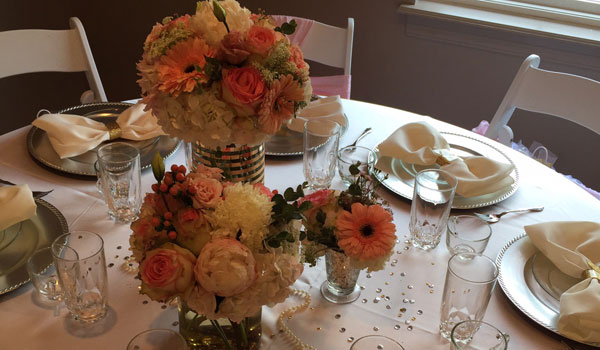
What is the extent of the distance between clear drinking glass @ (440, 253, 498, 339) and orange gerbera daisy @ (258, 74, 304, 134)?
368 mm

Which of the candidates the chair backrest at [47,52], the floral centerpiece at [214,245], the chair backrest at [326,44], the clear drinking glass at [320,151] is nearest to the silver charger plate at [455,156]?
the clear drinking glass at [320,151]

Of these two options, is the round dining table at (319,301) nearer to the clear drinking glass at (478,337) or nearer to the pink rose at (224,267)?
the clear drinking glass at (478,337)

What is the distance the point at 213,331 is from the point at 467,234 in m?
0.59

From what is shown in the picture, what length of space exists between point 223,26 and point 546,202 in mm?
864

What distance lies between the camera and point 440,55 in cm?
260

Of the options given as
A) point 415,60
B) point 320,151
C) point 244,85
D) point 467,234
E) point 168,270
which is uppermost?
point 244,85

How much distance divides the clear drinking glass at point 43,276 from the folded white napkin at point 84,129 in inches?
15.2

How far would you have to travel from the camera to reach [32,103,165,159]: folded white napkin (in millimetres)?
1415

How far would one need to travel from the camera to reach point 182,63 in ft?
3.16

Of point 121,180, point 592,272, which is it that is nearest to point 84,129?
point 121,180

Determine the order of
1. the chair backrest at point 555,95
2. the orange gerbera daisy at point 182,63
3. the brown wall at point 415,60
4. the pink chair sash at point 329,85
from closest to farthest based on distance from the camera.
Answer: the orange gerbera daisy at point 182,63 < the chair backrest at point 555,95 < the pink chair sash at point 329,85 < the brown wall at point 415,60

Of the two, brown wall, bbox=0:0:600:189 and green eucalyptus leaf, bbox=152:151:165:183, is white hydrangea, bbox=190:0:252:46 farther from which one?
brown wall, bbox=0:0:600:189

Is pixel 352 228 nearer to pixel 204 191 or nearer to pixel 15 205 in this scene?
pixel 204 191

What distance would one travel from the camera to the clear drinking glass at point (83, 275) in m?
0.96
